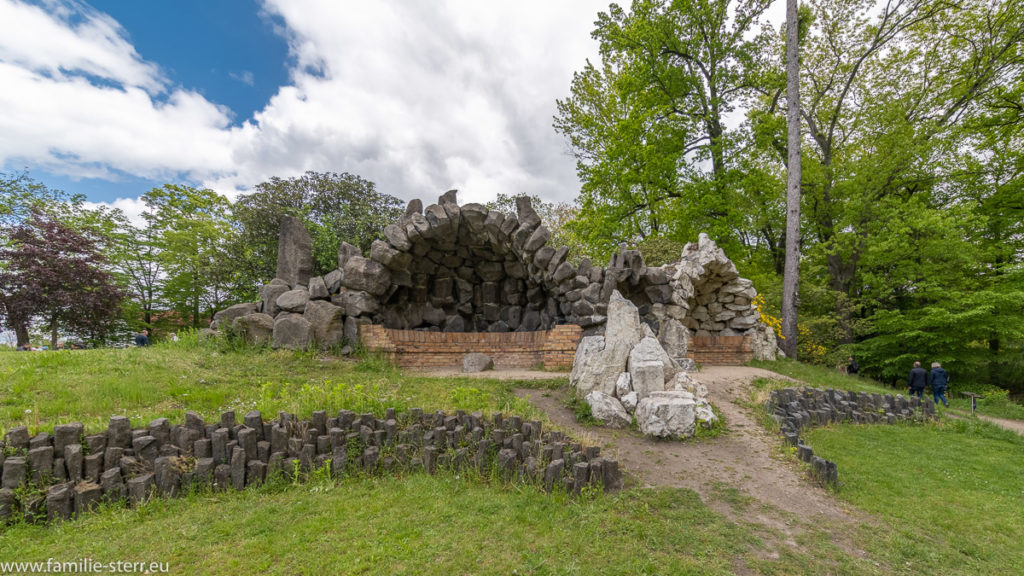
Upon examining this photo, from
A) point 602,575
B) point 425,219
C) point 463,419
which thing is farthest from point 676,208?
point 602,575

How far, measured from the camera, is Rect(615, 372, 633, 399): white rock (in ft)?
20.9

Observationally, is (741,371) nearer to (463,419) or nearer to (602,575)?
(463,419)

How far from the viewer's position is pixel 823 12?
696 inches

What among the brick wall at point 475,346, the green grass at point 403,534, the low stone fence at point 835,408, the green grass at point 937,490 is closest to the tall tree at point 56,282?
the brick wall at point 475,346

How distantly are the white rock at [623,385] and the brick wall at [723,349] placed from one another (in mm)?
6411

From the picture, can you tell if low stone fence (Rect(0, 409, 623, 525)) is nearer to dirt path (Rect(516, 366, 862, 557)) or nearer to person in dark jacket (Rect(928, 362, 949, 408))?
dirt path (Rect(516, 366, 862, 557))

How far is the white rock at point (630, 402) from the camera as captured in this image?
20.1 feet

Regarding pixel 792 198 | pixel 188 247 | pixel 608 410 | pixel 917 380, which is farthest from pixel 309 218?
pixel 917 380

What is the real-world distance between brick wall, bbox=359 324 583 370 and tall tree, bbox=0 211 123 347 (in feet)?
37.9

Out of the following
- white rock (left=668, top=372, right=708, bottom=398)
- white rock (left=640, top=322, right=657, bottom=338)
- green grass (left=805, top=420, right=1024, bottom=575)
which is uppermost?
white rock (left=640, top=322, right=657, bottom=338)

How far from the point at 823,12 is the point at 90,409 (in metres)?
25.9

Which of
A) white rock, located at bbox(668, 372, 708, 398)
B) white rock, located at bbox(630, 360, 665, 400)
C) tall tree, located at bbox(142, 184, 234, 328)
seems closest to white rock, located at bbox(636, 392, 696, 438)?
white rock, located at bbox(630, 360, 665, 400)

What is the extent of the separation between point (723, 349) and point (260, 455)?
Result: 11785mm

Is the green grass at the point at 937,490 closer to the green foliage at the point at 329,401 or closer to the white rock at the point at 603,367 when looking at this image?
the white rock at the point at 603,367
